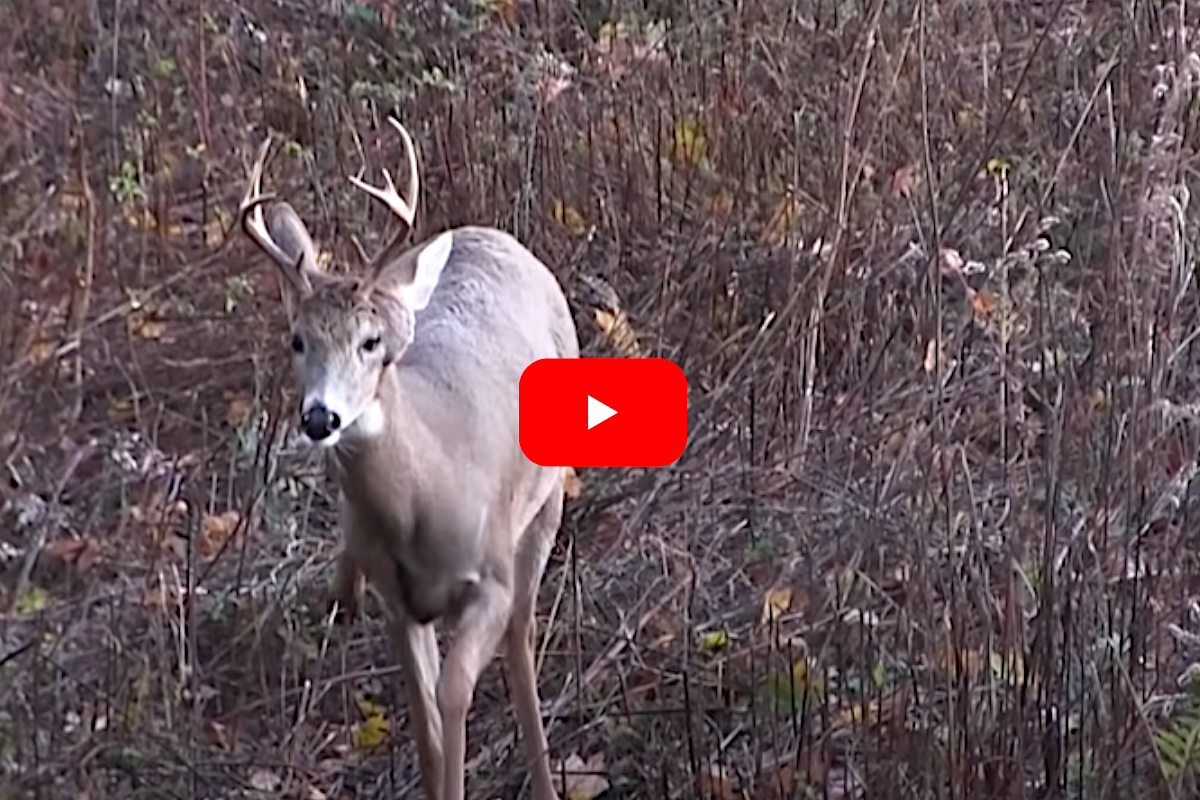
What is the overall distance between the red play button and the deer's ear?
1.10 ft

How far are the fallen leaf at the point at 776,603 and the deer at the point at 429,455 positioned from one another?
18.9 inches

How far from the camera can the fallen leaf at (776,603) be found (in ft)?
14.4

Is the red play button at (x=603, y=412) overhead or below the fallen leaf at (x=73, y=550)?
overhead

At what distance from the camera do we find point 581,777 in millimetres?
4234

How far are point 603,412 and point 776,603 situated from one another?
58 cm

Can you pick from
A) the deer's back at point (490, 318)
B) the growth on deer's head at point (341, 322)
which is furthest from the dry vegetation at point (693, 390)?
the growth on deer's head at point (341, 322)

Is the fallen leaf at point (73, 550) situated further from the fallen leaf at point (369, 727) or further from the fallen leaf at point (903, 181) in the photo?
the fallen leaf at point (903, 181)

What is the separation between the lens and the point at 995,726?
12.3ft

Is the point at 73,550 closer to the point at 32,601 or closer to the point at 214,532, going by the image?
the point at 32,601

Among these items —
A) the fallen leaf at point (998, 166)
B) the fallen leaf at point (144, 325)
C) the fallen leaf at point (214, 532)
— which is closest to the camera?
the fallen leaf at point (214, 532)

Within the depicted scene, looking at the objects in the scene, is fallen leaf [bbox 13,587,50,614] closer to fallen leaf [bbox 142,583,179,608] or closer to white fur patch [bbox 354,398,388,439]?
fallen leaf [bbox 142,583,179,608]

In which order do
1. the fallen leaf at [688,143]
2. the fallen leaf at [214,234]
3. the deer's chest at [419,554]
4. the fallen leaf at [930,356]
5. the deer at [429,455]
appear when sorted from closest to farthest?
the deer at [429,455], the deer's chest at [419,554], the fallen leaf at [930,356], the fallen leaf at [688,143], the fallen leaf at [214,234]

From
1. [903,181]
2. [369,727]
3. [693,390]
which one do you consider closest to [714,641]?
[369,727]

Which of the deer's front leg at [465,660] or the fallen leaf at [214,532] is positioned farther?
the fallen leaf at [214,532]
